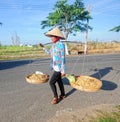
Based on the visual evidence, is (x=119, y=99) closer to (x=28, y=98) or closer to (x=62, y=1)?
(x=28, y=98)

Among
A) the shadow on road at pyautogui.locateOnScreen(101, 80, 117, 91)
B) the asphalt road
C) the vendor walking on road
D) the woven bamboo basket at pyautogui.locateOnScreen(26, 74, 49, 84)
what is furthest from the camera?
the shadow on road at pyautogui.locateOnScreen(101, 80, 117, 91)

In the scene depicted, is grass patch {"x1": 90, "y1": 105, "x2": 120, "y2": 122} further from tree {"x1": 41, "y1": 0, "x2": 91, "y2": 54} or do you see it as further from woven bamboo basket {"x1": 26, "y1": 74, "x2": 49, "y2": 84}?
tree {"x1": 41, "y1": 0, "x2": 91, "y2": 54}

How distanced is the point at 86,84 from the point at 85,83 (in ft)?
0.65

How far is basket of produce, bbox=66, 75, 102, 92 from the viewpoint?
18.0 feet

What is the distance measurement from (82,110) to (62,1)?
21.9 metres

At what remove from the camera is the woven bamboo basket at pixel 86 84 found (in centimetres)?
547

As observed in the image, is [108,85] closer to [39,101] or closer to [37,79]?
[37,79]

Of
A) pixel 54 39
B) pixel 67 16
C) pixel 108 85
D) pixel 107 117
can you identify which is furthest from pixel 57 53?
pixel 67 16

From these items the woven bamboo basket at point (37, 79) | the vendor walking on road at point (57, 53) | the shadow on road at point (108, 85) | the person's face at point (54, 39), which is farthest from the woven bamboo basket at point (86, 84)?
the person's face at point (54, 39)

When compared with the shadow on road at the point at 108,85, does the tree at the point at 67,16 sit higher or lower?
higher

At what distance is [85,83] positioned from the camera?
6.09 metres

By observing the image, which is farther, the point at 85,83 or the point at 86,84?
the point at 85,83

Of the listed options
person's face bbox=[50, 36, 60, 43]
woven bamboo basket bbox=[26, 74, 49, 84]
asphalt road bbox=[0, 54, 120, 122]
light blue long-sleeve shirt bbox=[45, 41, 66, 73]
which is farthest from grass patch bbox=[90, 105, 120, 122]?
woven bamboo basket bbox=[26, 74, 49, 84]

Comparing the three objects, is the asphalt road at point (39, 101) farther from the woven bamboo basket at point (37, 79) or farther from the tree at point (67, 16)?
the tree at point (67, 16)
